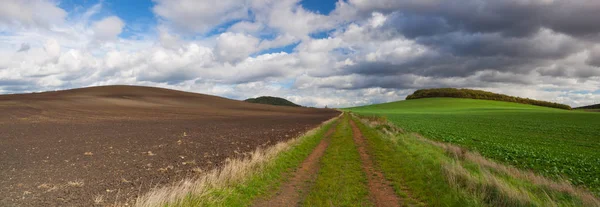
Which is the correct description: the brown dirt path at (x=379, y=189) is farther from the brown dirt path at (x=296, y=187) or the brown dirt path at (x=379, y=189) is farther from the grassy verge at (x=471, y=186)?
the brown dirt path at (x=296, y=187)

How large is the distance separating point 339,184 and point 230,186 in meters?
4.27

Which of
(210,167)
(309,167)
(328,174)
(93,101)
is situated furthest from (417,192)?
(93,101)

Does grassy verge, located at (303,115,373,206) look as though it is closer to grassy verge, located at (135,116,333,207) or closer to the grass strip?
the grass strip

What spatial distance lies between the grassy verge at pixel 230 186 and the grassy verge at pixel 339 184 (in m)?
1.81

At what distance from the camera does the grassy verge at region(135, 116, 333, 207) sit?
10125 mm

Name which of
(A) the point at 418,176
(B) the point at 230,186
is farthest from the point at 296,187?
(A) the point at 418,176

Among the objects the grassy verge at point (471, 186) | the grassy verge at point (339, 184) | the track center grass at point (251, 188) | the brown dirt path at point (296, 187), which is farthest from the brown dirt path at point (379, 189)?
the track center grass at point (251, 188)

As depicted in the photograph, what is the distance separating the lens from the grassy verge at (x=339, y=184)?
10664 millimetres

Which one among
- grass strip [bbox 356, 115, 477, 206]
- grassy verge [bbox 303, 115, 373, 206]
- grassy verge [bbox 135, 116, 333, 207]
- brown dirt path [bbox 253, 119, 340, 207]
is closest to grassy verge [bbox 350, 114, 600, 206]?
grass strip [bbox 356, 115, 477, 206]

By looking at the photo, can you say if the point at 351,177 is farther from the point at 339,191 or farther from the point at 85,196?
the point at 85,196

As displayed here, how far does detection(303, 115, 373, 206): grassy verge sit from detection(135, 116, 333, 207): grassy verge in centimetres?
181

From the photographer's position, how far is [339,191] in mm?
11766

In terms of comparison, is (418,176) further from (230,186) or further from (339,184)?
(230,186)

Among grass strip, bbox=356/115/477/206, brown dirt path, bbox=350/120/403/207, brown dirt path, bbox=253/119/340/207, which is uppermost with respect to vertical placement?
grass strip, bbox=356/115/477/206
